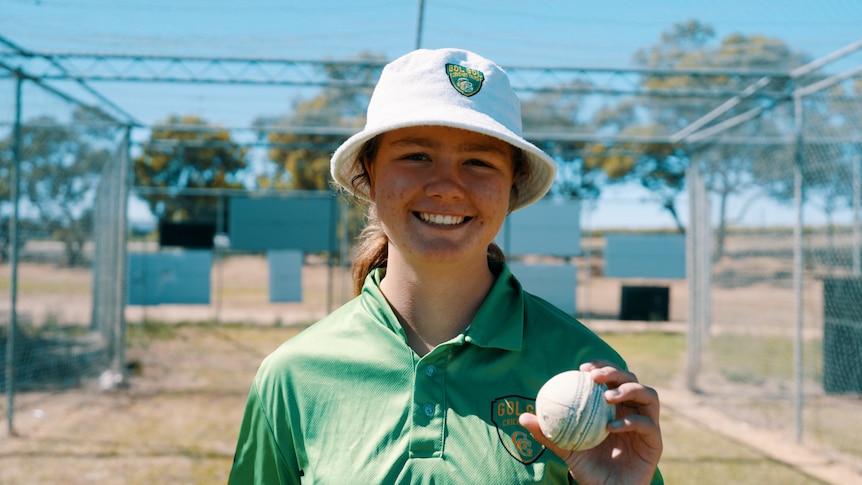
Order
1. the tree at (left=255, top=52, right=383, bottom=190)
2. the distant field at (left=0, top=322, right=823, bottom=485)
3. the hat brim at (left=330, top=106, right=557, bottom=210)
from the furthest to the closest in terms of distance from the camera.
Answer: the tree at (left=255, top=52, right=383, bottom=190) → the distant field at (left=0, top=322, right=823, bottom=485) → the hat brim at (left=330, top=106, right=557, bottom=210)

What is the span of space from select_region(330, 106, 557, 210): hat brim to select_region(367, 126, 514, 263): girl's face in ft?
0.18

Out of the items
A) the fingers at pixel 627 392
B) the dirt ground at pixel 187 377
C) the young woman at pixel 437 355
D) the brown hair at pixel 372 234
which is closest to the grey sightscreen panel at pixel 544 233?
the dirt ground at pixel 187 377

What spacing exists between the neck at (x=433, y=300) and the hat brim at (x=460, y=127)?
0.92 ft

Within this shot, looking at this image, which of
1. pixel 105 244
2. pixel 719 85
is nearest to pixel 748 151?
pixel 719 85

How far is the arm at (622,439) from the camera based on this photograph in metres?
1.31

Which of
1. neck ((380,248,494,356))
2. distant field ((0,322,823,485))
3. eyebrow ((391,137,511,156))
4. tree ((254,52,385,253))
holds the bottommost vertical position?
distant field ((0,322,823,485))

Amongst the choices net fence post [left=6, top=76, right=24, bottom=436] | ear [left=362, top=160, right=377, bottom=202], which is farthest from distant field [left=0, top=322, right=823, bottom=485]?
ear [left=362, top=160, right=377, bottom=202]

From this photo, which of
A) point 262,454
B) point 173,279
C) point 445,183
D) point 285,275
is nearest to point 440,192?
point 445,183

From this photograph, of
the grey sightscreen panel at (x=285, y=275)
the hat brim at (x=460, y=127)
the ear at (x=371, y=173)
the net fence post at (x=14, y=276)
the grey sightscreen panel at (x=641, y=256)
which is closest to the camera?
the hat brim at (x=460, y=127)

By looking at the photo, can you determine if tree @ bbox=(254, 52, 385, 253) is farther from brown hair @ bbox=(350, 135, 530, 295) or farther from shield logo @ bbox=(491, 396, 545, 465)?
shield logo @ bbox=(491, 396, 545, 465)

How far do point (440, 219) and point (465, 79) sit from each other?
0.32 metres

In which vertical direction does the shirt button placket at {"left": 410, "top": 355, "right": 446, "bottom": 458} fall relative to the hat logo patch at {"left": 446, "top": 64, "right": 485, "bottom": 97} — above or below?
below

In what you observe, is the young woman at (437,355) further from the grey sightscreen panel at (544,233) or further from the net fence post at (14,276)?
the grey sightscreen panel at (544,233)

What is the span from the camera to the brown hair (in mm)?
1714
